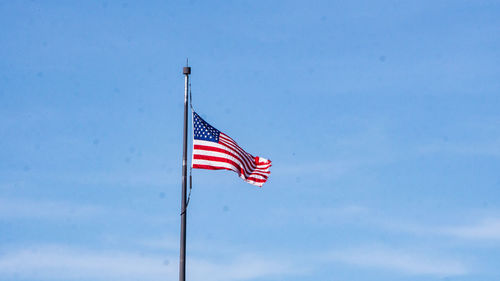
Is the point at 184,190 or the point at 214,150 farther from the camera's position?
the point at 214,150

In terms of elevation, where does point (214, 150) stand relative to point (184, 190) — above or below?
above

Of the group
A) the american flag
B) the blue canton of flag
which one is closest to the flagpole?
the american flag

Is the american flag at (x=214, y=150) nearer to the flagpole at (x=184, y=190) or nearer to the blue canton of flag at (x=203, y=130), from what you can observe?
the blue canton of flag at (x=203, y=130)

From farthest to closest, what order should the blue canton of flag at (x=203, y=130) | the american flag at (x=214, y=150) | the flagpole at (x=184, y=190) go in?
the blue canton of flag at (x=203, y=130) < the american flag at (x=214, y=150) < the flagpole at (x=184, y=190)

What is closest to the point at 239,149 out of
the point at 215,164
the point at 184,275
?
the point at 215,164

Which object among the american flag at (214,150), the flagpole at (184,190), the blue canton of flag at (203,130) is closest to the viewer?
the flagpole at (184,190)

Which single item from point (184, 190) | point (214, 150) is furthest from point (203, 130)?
point (184, 190)

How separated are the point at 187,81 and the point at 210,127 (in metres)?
1.68

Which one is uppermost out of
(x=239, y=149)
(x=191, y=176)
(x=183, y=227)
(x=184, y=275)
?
(x=239, y=149)

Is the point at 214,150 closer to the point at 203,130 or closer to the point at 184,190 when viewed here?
the point at 203,130

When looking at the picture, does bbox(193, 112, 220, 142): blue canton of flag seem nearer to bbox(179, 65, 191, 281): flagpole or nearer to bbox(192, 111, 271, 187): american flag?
bbox(192, 111, 271, 187): american flag

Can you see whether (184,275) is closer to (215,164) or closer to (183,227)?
(183,227)

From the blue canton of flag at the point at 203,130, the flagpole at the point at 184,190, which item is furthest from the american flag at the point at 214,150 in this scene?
the flagpole at the point at 184,190

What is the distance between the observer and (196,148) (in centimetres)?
2381
